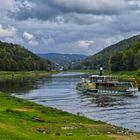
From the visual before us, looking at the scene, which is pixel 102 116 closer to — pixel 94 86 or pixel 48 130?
pixel 48 130

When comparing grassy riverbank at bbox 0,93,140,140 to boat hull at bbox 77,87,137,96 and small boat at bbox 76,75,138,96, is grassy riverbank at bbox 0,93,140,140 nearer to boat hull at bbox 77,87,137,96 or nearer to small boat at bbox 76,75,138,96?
boat hull at bbox 77,87,137,96

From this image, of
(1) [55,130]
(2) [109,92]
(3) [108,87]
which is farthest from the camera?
(3) [108,87]

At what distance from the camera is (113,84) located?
155500mm

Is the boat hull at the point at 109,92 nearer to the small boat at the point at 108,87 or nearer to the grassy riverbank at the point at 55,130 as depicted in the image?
the small boat at the point at 108,87

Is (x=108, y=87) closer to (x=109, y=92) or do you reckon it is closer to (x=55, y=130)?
(x=109, y=92)

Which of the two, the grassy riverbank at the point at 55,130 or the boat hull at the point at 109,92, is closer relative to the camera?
the grassy riverbank at the point at 55,130

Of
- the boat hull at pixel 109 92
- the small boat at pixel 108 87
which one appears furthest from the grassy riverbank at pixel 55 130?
the small boat at pixel 108 87

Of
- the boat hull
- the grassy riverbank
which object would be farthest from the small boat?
the grassy riverbank

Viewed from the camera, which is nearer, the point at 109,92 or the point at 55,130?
the point at 55,130

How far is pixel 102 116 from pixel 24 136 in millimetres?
40402

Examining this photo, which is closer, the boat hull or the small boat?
the boat hull

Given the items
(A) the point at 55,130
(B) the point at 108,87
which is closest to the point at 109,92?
(B) the point at 108,87

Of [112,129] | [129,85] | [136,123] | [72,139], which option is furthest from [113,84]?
[72,139]

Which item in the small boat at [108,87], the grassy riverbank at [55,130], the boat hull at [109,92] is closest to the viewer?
the grassy riverbank at [55,130]
